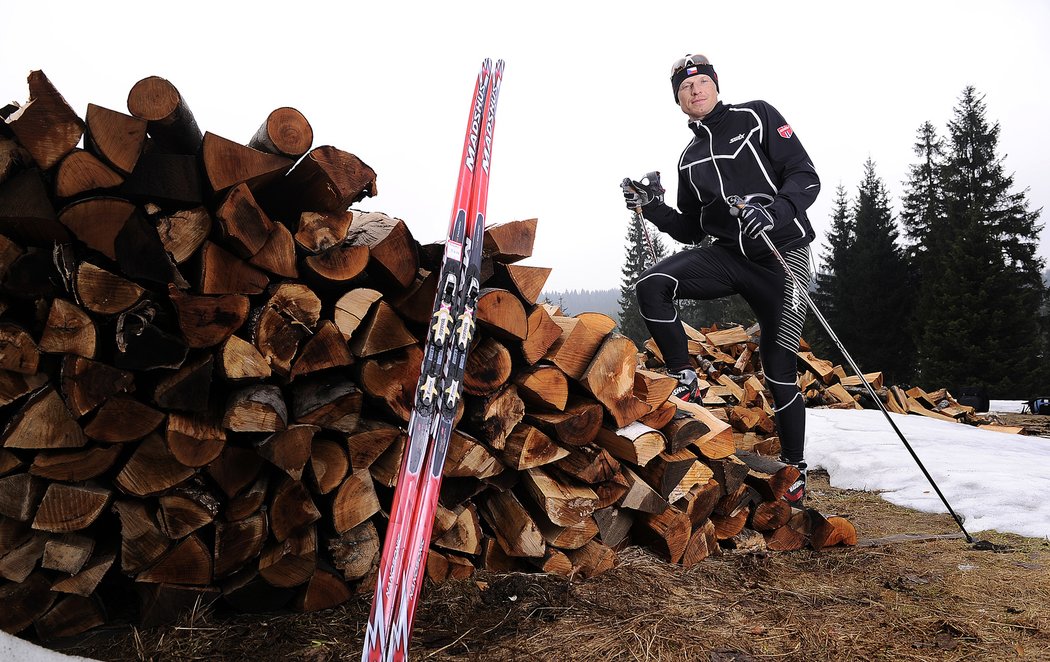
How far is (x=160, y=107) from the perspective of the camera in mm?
1860

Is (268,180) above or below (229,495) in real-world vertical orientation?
above

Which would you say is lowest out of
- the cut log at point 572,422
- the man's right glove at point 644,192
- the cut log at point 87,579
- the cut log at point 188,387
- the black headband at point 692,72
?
the cut log at point 87,579

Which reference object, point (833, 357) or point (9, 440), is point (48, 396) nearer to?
point (9, 440)

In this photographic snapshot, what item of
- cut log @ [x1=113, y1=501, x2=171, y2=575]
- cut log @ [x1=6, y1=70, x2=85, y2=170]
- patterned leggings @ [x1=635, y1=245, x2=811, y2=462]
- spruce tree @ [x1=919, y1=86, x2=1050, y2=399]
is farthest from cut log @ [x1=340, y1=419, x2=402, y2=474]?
spruce tree @ [x1=919, y1=86, x2=1050, y2=399]

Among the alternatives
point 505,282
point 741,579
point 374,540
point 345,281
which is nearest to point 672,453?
point 741,579

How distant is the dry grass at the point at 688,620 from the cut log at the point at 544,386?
2.26 ft

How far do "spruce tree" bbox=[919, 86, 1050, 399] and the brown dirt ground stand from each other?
20.9 metres

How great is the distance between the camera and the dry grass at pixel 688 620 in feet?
6.51

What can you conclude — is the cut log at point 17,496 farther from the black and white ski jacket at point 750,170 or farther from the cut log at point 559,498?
the black and white ski jacket at point 750,170

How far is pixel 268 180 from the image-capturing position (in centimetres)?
208

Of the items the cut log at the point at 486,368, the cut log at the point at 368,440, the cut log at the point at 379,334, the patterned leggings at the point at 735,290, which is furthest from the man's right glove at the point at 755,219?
the cut log at the point at 368,440

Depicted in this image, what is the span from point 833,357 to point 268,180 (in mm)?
26158

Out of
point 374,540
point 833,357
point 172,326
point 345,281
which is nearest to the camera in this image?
point 172,326

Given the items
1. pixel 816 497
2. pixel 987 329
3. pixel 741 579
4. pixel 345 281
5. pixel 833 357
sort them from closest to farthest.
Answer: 1. pixel 345 281
2. pixel 741 579
3. pixel 816 497
4. pixel 987 329
5. pixel 833 357
